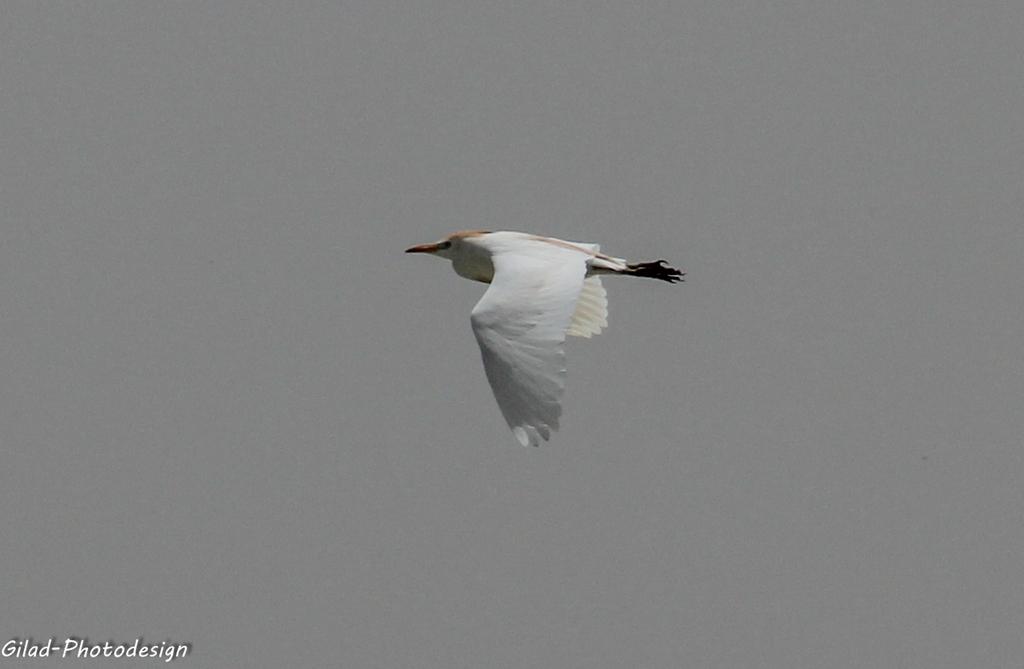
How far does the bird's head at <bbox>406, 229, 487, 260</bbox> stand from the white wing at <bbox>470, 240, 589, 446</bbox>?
1422mm

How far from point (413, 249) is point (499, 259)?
1528 millimetres

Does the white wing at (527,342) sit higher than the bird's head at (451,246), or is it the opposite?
the bird's head at (451,246)

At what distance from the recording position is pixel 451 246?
43.0ft

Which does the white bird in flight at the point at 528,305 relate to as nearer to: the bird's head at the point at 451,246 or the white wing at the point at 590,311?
the bird's head at the point at 451,246

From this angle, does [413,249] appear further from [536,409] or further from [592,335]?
[536,409]

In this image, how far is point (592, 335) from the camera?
13.3 metres

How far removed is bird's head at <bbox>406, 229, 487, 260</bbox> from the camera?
1295cm

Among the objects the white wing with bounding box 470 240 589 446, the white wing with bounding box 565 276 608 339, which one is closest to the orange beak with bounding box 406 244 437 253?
the white wing with bounding box 565 276 608 339

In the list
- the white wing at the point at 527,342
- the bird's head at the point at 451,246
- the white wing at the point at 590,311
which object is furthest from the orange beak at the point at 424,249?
the white wing at the point at 527,342

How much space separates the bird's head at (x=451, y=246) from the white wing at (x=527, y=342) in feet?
4.67

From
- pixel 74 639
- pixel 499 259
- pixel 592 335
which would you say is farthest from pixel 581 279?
pixel 74 639

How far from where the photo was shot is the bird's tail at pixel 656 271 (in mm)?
12805

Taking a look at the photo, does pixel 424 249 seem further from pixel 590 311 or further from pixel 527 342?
pixel 527 342

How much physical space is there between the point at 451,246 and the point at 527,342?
106 inches
